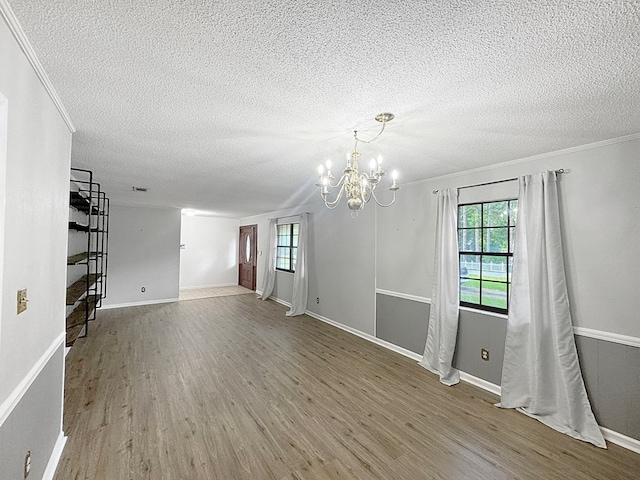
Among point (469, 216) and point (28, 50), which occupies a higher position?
point (28, 50)

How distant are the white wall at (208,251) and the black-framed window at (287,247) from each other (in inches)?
121

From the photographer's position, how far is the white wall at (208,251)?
906cm

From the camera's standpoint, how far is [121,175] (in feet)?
12.2

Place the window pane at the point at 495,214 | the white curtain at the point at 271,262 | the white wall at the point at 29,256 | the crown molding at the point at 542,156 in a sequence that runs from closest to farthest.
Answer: the white wall at the point at 29,256 → the crown molding at the point at 542,156 → the window pane at the point at 495,214 → the white curtain at the point at 271,262

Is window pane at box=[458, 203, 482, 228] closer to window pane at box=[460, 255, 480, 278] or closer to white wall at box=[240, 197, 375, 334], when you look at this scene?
window pane at box=[460, 255, 480, 278]

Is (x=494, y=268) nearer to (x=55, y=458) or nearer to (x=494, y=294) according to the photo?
(x=494, y=294)

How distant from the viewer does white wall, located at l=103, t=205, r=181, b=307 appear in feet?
21.1

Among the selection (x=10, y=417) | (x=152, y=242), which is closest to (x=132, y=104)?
(x=10, y=417)

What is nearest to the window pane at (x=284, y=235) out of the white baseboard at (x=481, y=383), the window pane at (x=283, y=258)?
the window pane at (x=283, y=258)

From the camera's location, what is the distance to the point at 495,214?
10.4 ft

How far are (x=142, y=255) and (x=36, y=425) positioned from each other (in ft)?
19.1

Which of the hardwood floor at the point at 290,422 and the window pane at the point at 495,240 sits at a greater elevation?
the window pane at the point at 495,240

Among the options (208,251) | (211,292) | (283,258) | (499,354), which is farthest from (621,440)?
(208,251)

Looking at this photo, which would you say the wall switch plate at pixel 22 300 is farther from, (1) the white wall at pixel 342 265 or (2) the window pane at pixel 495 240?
(1) the white wall at pixel 342 265
